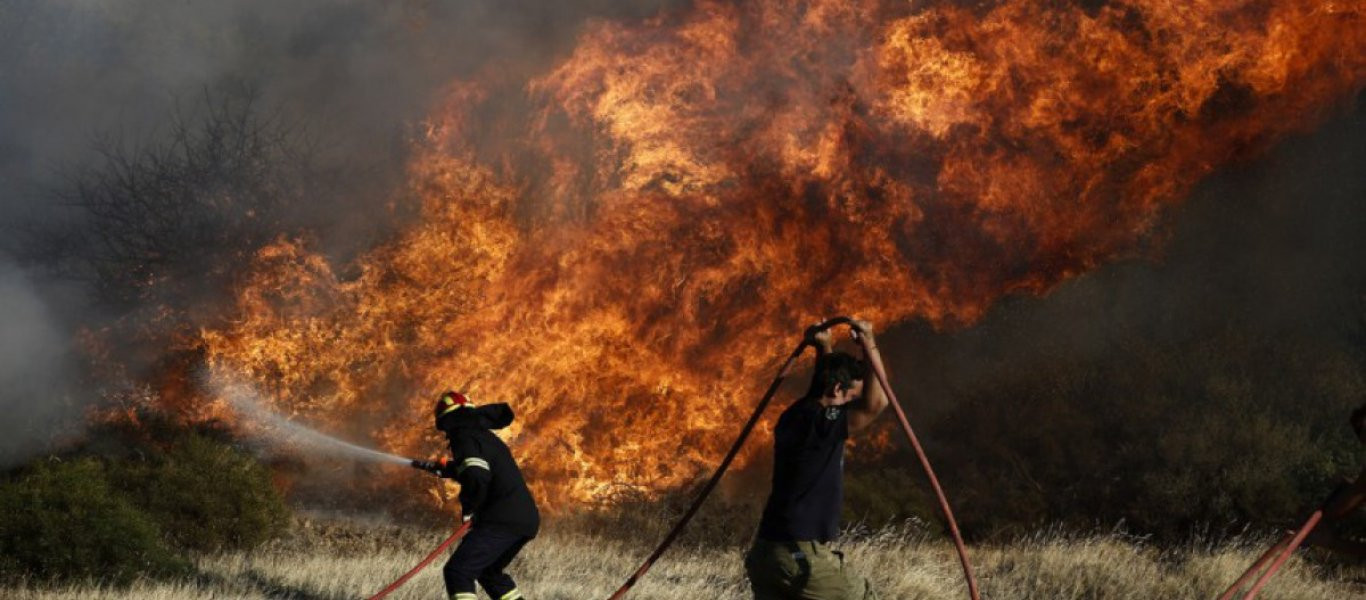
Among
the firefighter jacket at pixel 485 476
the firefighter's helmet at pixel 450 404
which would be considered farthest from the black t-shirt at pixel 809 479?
the firefighter's helmet at pixel 450 404

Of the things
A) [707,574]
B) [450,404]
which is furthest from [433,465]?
[707,574]

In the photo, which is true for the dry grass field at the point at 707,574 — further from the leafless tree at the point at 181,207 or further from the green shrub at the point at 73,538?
the leafless tree at the point at 181,207

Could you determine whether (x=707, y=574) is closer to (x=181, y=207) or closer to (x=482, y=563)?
(x=482, y=563)

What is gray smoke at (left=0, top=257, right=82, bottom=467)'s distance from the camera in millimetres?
15914

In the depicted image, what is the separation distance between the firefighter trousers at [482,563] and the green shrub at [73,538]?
13.1 feet

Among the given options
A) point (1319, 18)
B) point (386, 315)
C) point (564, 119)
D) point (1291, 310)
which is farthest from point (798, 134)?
point (1291, 310)

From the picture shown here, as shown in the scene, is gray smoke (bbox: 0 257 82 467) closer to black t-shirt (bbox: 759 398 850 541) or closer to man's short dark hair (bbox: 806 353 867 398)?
black t-shirt (bbox: 759 398 850 541)

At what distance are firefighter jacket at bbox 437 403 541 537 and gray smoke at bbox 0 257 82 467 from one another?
10160 millimetres

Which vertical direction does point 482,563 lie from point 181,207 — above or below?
below

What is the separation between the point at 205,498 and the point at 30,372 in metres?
4.86

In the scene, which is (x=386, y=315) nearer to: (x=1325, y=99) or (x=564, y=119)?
(x=564, y=119)

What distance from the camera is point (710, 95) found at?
1638 cm

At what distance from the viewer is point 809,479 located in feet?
20.5

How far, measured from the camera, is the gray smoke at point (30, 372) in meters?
15.9
